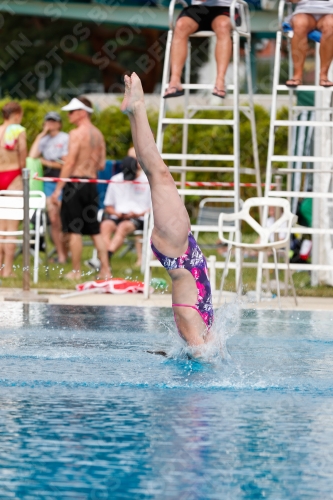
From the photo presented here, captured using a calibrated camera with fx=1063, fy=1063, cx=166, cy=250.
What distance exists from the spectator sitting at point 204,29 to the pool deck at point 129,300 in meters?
2.03

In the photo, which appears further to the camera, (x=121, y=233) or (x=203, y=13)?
(x=121, y=233)

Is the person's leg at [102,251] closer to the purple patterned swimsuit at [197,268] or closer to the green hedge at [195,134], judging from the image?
the purple patterned swimsuit at [197,268]

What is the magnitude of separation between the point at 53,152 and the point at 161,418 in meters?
10.4

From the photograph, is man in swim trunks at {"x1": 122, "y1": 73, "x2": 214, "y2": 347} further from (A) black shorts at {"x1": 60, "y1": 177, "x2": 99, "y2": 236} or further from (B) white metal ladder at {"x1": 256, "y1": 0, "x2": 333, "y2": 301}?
(A) black shorts at {"x1": 60, "y1": 177, "x2": 99, "y2": 236}

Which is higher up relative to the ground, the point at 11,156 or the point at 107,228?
the point at 11,156

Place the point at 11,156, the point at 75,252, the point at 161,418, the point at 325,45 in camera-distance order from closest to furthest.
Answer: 1. the point at 161,418
2. the point at 325,45
3. the point at 75,252
4. the point at 11,156

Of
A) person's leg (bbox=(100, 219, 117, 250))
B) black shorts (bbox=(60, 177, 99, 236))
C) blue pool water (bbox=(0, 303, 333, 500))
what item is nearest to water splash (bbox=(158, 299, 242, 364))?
blue pool water (bbox=(0, 303, 333, 500))

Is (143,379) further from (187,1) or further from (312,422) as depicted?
(187,1)

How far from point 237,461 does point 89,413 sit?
108 centimetres

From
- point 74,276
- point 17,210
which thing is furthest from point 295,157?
point 17,210

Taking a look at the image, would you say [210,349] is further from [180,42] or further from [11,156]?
[11,156]

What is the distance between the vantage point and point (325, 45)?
34.1 ft

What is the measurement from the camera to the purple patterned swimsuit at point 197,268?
21.5 ft

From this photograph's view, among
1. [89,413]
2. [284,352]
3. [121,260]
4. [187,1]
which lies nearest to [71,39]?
[121,260]
